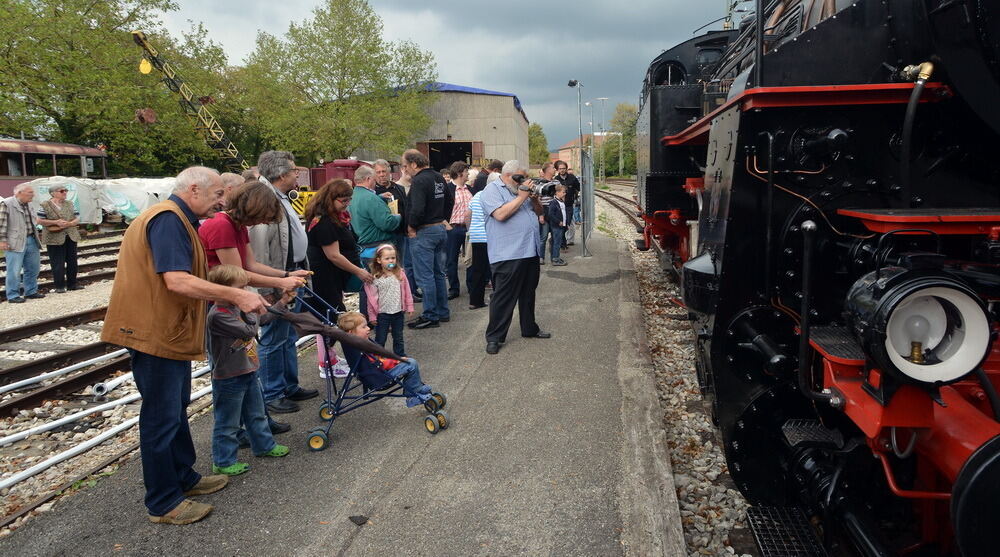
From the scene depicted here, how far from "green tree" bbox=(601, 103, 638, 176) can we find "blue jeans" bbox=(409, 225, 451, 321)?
51000 mm

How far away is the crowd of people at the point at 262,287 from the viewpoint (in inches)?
118

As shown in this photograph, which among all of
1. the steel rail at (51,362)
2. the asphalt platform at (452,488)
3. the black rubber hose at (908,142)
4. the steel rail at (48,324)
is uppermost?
the black rubber hose at (908,142)

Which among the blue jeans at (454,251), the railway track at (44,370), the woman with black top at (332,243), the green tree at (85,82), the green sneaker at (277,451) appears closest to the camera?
the green sneaker at (277,451)

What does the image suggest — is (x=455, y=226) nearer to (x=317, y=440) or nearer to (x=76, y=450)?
(x=317, y=440)

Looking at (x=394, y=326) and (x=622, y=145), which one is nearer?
(x=394, y=326)

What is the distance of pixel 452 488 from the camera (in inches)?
134

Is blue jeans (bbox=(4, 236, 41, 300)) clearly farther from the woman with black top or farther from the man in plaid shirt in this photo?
the woman with black top

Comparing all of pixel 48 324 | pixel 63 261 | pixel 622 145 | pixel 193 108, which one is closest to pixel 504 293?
pixel 48 324

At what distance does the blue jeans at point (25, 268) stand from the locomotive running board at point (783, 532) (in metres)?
10.5

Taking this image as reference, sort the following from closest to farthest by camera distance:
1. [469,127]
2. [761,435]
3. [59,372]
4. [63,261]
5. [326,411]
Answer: [761,435] < [326,411] < [59,372] < [63,261] < [469,127]

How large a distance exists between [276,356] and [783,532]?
344 centimetres

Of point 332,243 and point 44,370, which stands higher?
point 332,243

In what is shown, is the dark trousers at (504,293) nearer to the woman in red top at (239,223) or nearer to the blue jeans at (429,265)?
the blue jeans at (429,265)

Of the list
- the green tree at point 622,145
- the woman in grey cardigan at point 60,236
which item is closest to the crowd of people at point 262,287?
the woman in grey cardigan at point 60,236
